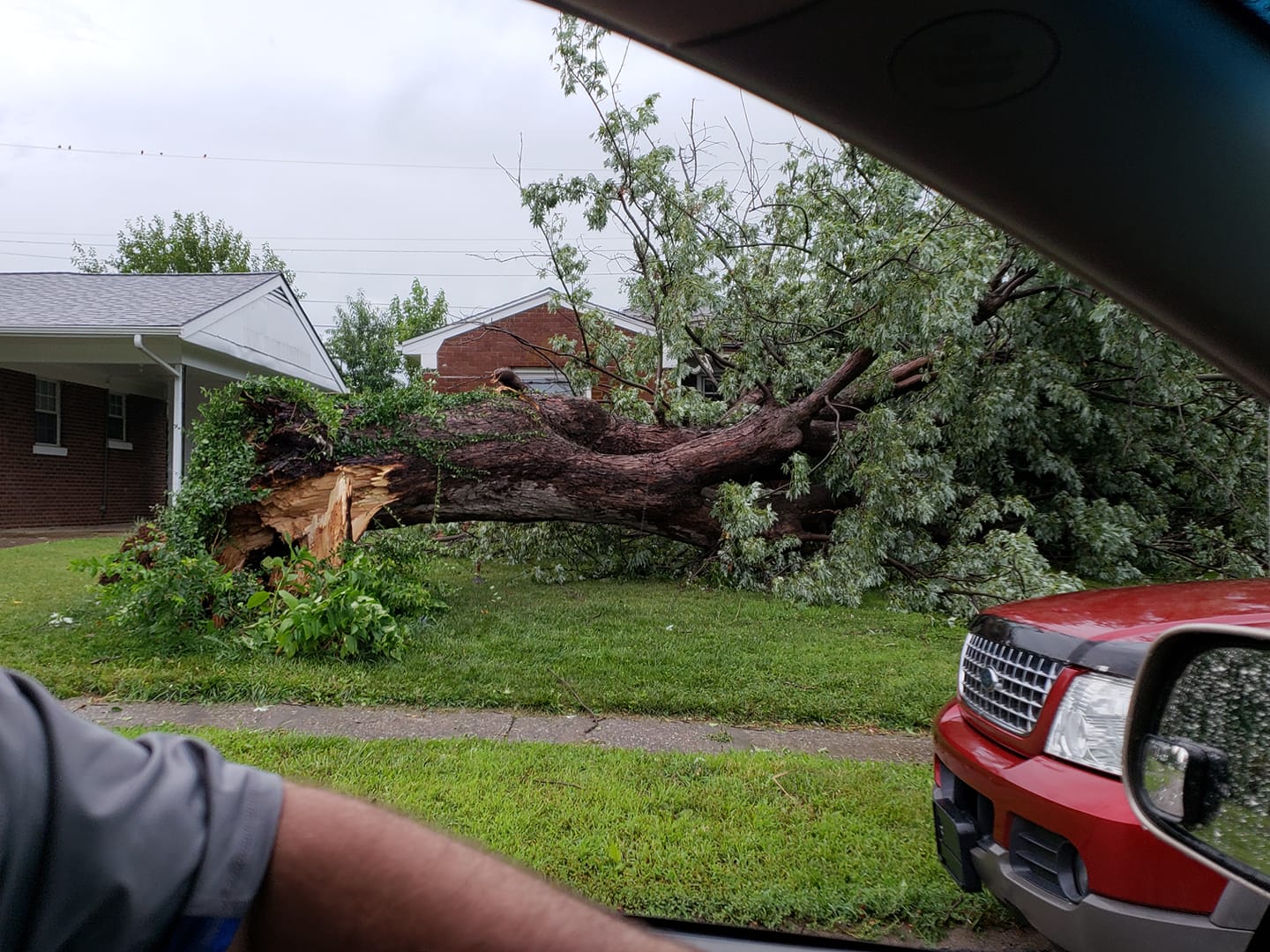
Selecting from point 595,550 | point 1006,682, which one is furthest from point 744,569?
point 1006,682

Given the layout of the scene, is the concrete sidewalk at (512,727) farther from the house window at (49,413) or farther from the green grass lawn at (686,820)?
the house window at (49,413)

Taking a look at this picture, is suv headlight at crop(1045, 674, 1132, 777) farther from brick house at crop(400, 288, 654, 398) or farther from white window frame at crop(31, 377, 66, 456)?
white window frame at crop(31, 377, 66, 456)

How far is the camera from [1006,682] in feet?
7.75

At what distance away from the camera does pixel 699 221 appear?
8.63 m

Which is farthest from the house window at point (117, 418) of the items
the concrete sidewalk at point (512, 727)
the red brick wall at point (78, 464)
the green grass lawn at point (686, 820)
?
the green grass lawn at point (686, 820)

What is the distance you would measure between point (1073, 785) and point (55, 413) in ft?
55.3

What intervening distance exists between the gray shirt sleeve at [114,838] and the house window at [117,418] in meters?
17.6

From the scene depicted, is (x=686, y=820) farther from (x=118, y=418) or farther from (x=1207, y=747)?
(x=118, y=418)

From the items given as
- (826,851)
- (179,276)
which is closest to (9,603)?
(826,851)

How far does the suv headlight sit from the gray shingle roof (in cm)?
1240

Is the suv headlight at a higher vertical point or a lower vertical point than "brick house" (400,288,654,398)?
lower

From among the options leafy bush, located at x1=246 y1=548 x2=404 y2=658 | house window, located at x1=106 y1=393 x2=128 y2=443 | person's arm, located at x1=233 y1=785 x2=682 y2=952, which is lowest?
leafy bush, located at x1=246 y1=548 x2=404 y2=658

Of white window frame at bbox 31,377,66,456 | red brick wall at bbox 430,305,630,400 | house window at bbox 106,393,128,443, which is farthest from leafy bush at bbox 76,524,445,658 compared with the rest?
red brick wall at bbox 430,305,630,400

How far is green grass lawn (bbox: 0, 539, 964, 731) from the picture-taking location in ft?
15.1
